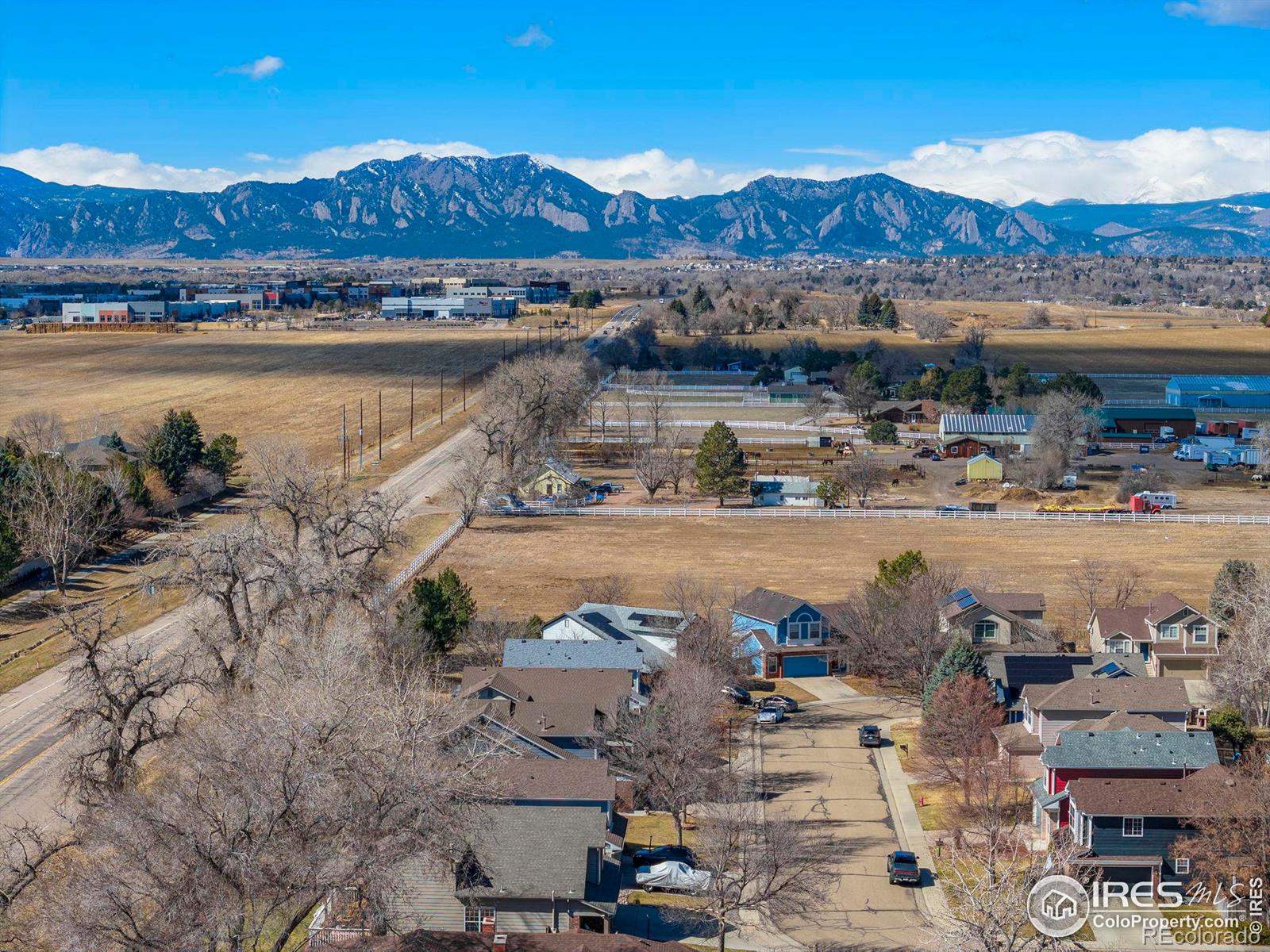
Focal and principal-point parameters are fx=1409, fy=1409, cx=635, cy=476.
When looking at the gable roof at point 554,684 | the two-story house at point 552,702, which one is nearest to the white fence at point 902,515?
the gable roof at point 554,684

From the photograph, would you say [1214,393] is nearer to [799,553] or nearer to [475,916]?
[799,553]

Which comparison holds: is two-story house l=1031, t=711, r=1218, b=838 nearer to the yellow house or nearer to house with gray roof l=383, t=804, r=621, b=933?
house with gray roof l=383, t=804, r=621, b=933

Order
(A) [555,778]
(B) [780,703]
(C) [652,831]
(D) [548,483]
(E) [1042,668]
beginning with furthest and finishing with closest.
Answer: (D) [548,483]
(B) [780,703]
(E) [1042,668]
(C) [652,831]
(A) [555,778]

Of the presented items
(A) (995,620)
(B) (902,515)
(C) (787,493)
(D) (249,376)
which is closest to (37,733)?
(A) (995,620)

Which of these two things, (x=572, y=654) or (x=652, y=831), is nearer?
(x=652, y=831)

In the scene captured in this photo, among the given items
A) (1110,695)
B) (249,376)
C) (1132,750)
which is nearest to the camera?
(1132,750)
